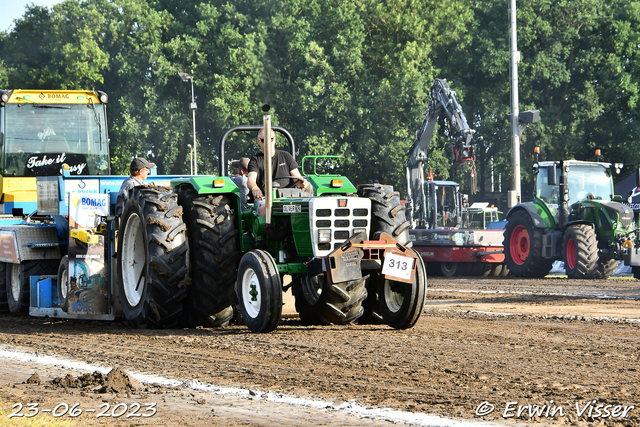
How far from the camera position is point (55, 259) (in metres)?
11.7

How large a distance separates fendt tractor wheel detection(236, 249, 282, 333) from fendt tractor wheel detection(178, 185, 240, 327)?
429mm

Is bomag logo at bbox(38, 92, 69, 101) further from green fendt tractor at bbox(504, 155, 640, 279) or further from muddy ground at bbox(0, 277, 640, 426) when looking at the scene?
green fendt tractor at bbox(504, 155, 640, 279)

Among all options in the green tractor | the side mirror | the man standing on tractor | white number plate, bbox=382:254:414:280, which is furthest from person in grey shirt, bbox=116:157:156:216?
the side mirror

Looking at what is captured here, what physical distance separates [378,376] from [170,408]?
1.59 meters

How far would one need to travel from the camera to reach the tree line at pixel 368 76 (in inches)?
1670

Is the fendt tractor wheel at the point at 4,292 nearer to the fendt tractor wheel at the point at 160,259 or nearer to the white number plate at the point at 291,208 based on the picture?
the fendt tractor wheel at the point at 160,259

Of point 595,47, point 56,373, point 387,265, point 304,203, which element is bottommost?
point 56,373

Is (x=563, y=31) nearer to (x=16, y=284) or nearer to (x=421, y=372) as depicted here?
(x=16, y=284)

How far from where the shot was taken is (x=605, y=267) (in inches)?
781

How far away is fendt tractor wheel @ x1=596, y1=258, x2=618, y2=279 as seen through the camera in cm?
1972

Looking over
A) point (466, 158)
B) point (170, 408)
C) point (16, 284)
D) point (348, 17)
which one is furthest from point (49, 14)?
point (170, 408)

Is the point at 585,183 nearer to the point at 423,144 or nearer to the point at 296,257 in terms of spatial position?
the point at 423,144

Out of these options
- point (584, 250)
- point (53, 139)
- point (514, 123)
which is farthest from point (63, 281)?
point (514, 123)

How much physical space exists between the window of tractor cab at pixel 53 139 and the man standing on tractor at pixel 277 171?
26.2 ft
